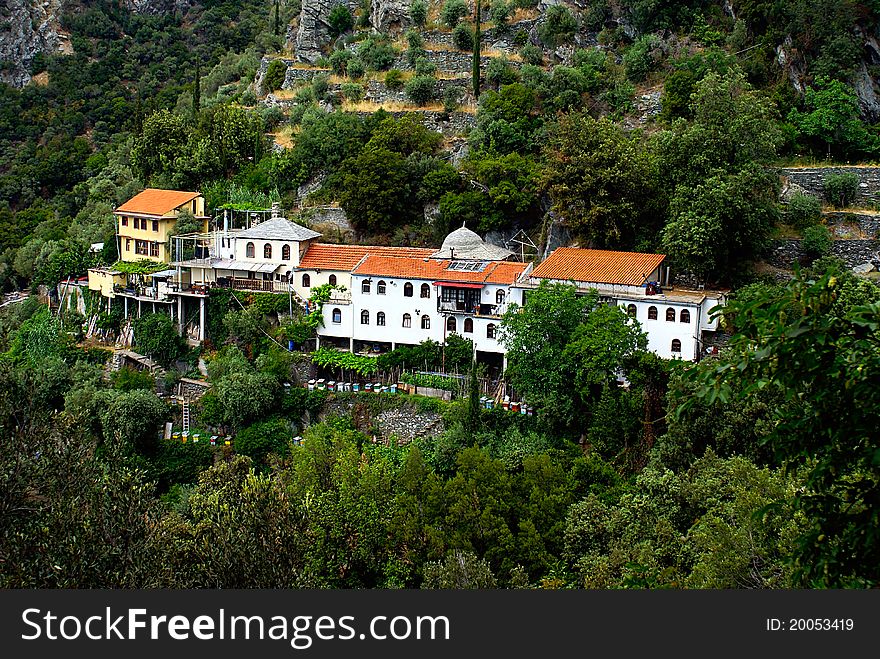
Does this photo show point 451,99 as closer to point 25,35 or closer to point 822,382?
point 822,382

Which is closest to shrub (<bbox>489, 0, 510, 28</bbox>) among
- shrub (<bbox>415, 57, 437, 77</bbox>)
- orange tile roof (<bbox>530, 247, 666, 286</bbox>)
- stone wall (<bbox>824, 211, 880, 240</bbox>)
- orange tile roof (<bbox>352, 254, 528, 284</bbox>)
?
shrub (<bbox>415, 57, 437, 77</bbox>)

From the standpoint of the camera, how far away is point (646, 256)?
3500 cm

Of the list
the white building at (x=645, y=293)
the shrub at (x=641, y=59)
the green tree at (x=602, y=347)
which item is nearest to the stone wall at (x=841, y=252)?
the white building at (x=645, y=293)

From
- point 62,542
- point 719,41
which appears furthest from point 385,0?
point 62,542

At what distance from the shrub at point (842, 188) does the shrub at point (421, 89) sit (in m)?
21.0

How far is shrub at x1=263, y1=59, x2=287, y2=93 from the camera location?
2363 inches

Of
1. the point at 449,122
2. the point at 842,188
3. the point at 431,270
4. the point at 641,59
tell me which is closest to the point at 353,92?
the point at 449,122

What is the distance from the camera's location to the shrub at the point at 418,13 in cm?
5606

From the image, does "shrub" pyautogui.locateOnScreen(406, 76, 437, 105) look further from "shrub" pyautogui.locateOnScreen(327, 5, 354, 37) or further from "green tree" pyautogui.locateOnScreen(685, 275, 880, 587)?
"green tree" pyautogui.locateOnScreen(685, 275, 880, 587)

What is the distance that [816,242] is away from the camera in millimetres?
35656

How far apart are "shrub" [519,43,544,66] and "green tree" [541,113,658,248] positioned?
555 inches

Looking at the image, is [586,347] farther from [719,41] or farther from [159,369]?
[719,41]

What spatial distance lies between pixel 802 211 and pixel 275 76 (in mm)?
34829

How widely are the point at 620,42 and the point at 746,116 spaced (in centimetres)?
1679
